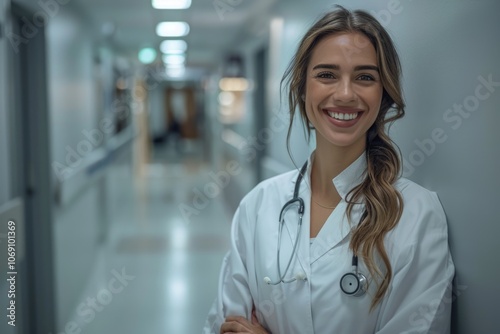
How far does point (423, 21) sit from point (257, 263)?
0.82m

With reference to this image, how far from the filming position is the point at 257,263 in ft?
5.26

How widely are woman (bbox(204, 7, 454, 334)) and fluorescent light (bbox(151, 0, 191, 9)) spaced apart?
273 centimetres

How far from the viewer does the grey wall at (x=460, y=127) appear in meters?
1.27

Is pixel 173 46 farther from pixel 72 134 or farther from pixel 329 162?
pixel 329 162

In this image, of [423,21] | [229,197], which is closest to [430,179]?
[423,21]

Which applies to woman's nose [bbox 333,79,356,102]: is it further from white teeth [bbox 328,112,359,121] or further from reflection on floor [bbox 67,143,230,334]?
reflection on floor [bbox 67,143,230,334]

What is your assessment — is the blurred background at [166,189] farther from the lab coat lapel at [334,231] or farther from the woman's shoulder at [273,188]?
the woman's shoulder at [273,188]

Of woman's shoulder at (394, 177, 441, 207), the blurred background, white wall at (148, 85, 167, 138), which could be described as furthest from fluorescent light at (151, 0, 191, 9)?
white wall at (148, 85, 167, 138)

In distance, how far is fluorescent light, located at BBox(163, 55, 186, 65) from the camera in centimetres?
933

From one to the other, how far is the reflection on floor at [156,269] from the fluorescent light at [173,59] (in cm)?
240

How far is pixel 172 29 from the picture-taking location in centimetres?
581

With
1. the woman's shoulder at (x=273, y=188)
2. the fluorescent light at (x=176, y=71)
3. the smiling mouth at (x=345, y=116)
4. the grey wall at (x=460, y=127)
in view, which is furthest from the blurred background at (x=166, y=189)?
the fluorescent light at (x=176, y=71)

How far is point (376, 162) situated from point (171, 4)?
3049 mm

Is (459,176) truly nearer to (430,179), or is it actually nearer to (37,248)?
(430,179)
